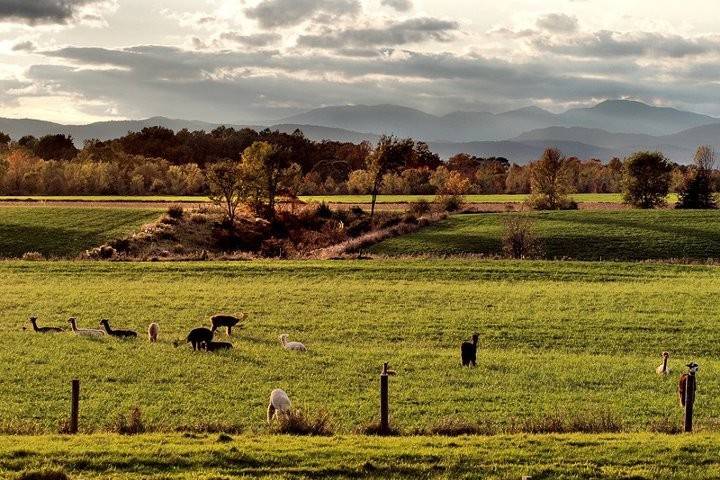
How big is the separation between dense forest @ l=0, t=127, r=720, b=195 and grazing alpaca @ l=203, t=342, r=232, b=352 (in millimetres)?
65421

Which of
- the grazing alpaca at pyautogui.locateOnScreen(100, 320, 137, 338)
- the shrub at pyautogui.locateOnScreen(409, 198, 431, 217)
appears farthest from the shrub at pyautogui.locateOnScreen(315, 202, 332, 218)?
the grazing alpaca at pyautogui.locateOnScreen(100, 320, 137, 338)

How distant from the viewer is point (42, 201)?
108250mm

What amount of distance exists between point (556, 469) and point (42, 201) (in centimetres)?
10520

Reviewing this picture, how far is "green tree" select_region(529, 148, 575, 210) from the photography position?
105875 millimetres

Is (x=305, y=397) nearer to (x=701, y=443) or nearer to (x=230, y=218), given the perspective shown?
(x=701, y=443)

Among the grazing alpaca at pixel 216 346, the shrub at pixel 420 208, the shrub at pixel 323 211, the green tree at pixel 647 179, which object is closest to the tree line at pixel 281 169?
the green tree at pixel 647 179

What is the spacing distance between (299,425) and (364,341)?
14403 millimetres

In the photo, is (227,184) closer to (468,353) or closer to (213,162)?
(468,353)

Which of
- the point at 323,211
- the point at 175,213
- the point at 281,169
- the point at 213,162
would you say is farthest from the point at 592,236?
the point at 213,162

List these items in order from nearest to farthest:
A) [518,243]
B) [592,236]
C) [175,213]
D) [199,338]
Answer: [199,338] < [518,243] < [592,236] < [175,213]

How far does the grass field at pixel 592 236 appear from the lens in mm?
71062

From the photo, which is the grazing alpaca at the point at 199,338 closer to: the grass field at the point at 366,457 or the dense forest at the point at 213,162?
the grass field at the point at 366,457

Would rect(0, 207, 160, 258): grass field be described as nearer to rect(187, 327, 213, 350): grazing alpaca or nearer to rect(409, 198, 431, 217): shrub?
rect(409, 198, 431, 217): shrub

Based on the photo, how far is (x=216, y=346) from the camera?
96.4ft
